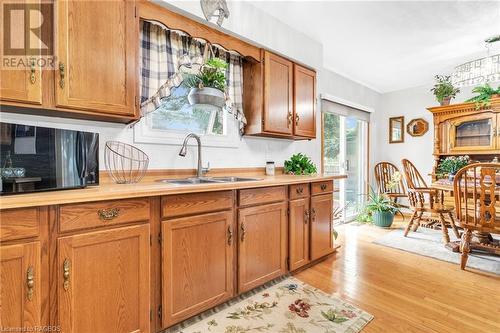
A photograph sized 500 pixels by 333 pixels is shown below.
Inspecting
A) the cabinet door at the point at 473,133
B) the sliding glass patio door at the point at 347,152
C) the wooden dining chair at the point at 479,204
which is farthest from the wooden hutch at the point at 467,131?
the wooden dining chair at the point at 479,204

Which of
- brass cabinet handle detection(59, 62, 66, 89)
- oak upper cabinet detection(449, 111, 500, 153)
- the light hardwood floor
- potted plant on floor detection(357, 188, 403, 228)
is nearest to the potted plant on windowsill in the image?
brass cabinet handle detection(59, 62, 66, 89)

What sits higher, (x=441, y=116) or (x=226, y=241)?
(x=441, y=116)

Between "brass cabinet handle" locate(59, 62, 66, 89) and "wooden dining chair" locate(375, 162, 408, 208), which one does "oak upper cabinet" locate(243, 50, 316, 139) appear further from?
"wooden dining chair" locate(375, 162, 408, 208)

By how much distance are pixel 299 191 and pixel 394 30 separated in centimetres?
218

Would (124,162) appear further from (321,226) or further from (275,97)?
(321,226)

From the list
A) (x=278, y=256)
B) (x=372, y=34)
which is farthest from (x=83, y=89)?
(x=372, y=34)

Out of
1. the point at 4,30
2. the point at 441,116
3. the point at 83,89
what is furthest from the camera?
the point at 441,116

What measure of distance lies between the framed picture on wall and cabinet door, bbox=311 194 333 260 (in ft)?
10.3

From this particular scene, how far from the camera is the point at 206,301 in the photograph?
1656 millimetres

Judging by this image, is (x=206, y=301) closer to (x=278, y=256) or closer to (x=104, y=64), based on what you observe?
(x=278, y=256)

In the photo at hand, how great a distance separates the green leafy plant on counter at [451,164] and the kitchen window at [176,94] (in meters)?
3.29

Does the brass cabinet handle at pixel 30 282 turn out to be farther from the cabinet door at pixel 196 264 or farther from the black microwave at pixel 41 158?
the cabinet door at pixel 196 264

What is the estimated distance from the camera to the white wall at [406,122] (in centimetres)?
455

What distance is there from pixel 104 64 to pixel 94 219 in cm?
90
